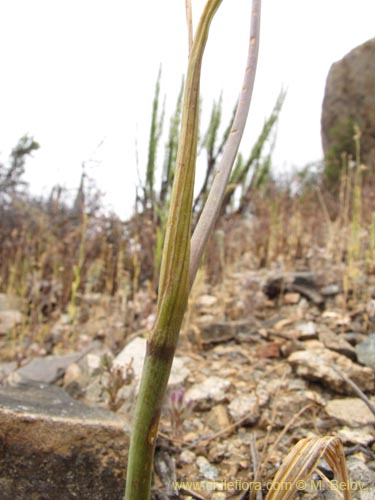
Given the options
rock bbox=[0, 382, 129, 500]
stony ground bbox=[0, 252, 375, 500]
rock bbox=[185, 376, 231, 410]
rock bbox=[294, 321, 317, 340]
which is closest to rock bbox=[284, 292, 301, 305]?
stony ground bbox=[0, 252, 375, 500]

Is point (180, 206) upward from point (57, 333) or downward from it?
upward

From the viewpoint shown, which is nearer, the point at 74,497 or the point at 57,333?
the point at 74,497

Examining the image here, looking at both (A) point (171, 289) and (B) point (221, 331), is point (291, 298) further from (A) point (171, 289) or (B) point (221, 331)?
(A) point (171, 289)

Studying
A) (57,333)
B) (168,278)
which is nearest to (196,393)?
(168,278)

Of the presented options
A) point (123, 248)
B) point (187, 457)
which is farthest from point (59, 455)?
point (123, 248)

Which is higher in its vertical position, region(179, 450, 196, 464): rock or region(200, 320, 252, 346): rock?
region(200, 320, 252, 346): rock

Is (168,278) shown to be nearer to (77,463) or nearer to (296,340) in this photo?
(77,463)

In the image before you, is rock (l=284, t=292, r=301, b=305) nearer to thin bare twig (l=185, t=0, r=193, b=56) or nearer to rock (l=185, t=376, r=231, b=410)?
rock (l=185, t=376, r=231, b=410)
